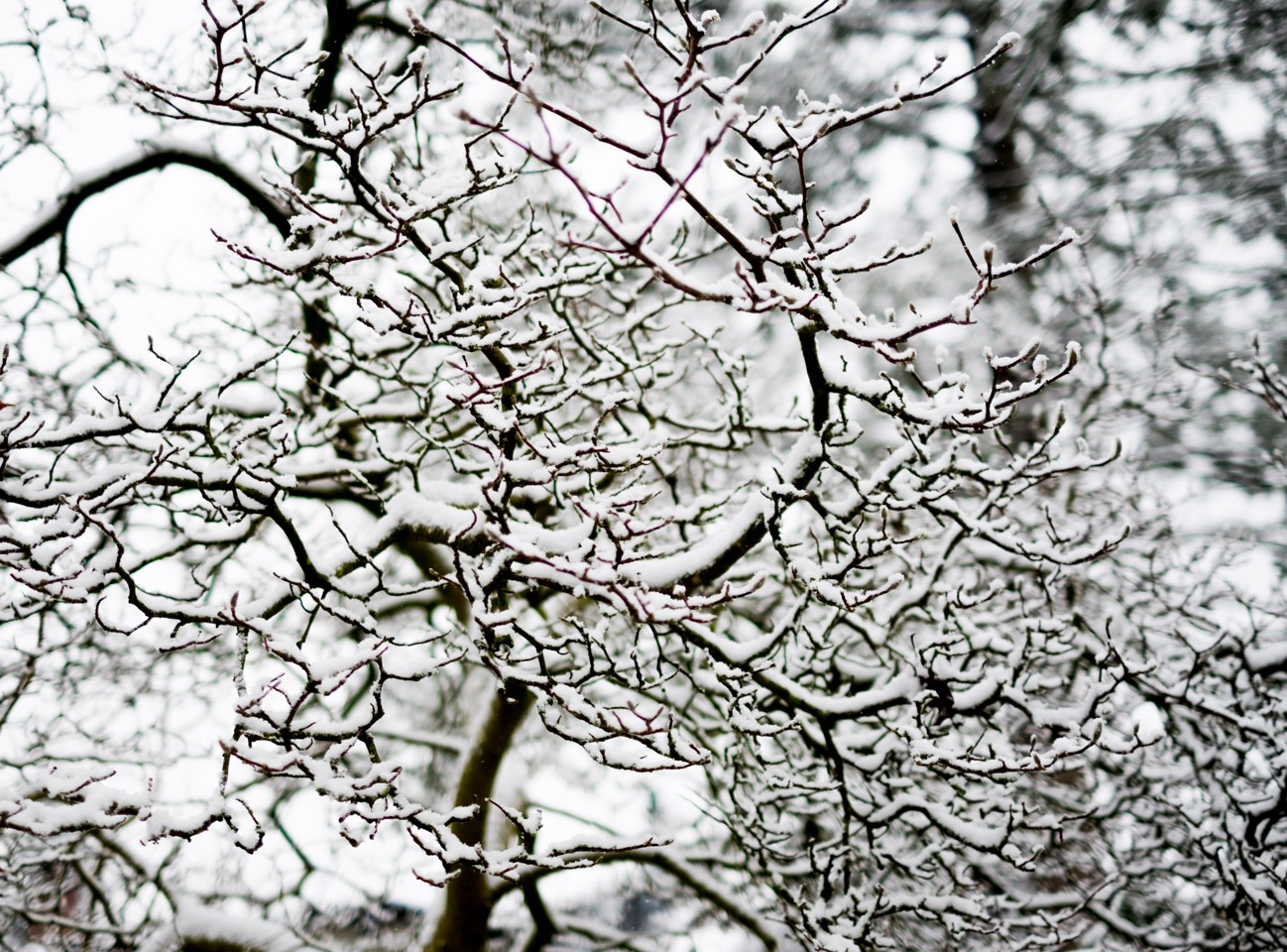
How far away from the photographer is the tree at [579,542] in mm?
2246

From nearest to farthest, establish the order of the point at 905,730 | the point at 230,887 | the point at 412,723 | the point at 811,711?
the point at 905,730
the point at 811,711
the point at 230,887
the point at 412,723

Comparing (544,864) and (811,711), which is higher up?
(811,711)

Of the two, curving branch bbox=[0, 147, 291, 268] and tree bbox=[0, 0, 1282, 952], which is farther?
curving branch bbox=[0, 147, 291, 268]

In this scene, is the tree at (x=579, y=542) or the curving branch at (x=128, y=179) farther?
the curving branch at (x=128, y=179)

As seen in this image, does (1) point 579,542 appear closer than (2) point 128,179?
Yes

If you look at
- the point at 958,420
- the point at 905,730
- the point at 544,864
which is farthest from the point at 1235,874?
the point at 544,864

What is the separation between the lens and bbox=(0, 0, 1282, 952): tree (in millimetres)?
2246

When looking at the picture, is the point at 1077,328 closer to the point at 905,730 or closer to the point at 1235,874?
the point at 1235,874

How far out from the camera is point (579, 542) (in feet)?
7.77

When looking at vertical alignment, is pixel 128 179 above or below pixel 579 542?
above

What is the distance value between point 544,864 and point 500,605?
85 centimetres

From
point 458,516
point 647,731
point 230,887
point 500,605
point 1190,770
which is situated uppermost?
point 1190,770

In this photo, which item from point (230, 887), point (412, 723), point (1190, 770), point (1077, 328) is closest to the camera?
point (1190, 770)

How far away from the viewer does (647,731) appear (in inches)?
90.3
